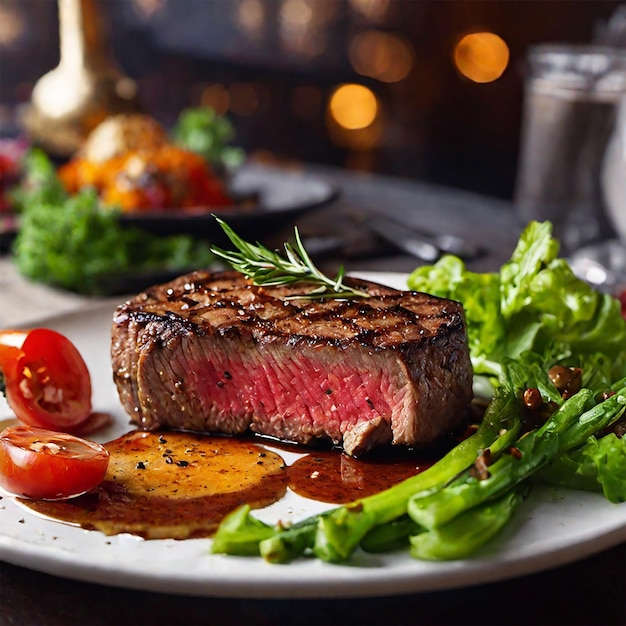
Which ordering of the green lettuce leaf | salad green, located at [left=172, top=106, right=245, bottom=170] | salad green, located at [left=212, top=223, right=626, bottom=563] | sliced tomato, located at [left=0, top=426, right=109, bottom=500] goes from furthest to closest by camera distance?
salad green, located at [left=172, top=106, right=245, bottom=170] → sliced tomato, located at [left=0, top=426, right=109, bottom=500] → the green lettuce leaf → salad green, located at [left=212, top=223, right=626, bottom=563]

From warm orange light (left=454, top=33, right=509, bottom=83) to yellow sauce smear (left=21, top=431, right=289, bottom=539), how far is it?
22.7 feet

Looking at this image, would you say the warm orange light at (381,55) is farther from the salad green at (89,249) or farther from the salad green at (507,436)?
the salad green at (507,436)

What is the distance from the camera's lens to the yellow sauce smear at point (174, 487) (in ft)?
7.48

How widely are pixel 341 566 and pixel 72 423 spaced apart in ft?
3.99

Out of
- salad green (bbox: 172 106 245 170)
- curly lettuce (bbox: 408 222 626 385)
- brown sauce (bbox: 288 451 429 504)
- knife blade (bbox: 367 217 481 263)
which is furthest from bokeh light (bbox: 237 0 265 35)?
brown sauce (bbox: 288 451 429 504)

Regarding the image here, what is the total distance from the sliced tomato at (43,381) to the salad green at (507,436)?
0.84m

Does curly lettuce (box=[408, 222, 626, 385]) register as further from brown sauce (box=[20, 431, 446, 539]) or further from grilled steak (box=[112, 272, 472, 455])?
brown sauce (box=[20, 431, 446, 539])

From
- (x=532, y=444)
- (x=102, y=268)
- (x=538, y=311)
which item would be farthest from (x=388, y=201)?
(x=532, y=444)

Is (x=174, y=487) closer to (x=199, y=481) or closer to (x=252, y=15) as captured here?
(x=199, y=481)

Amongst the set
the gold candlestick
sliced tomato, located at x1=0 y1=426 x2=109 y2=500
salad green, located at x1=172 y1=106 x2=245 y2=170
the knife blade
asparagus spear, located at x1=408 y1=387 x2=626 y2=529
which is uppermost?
the gold candlestick

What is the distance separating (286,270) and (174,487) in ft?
2.71

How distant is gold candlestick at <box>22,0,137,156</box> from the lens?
20.3 ft

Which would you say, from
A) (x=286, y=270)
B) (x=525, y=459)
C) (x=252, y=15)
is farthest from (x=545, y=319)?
(x=252, y=15)

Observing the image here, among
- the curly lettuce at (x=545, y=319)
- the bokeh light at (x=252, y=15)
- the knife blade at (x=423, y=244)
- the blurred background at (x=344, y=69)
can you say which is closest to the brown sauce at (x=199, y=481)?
the curly lettuce at (x=545, y=319)
